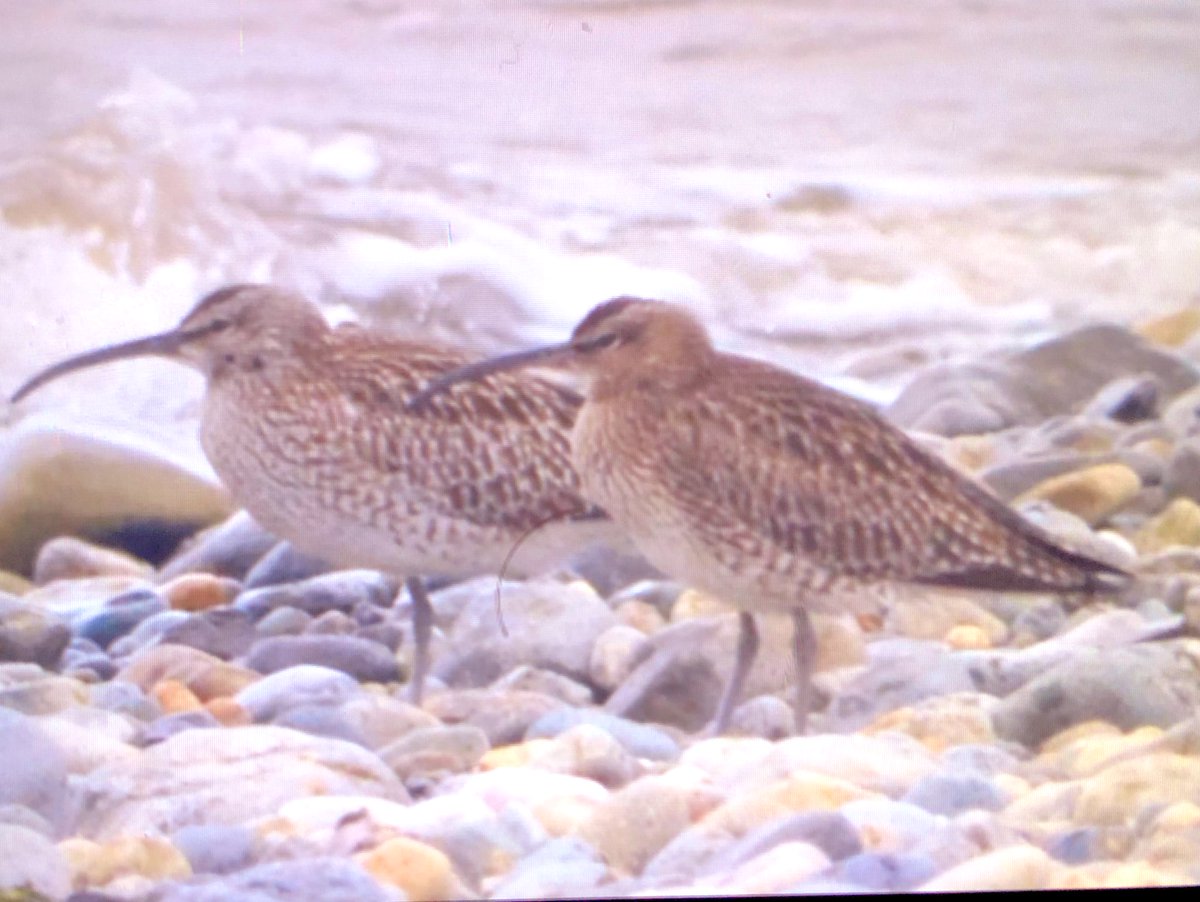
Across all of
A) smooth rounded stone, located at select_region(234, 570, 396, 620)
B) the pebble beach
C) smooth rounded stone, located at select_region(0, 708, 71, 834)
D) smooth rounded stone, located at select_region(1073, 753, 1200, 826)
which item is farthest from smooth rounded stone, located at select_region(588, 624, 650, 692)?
smooth rounded stone, located at select_region(0, 708, 71, 834)

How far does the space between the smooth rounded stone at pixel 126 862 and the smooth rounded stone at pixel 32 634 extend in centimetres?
38

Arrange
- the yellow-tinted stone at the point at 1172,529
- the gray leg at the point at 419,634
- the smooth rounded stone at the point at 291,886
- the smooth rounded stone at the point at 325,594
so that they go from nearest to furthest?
1. the smooth rounded stone at the point at 291,886
2. the gray leg at the point at 419,634
3. the smooth rounded stone at the point at 325,594
4. the yellow-tinted stone at the point at 1172,529

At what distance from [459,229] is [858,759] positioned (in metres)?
0.99

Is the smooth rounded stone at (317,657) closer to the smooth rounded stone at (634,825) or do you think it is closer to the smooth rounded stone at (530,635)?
the smooth rounded stone at (530,635)

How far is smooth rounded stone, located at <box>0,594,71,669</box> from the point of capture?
273 centimetres

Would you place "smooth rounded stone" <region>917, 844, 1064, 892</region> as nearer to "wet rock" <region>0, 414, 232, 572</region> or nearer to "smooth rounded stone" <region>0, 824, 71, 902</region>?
"smooth rounded stone" <region>0, 824, 71, 902</region>

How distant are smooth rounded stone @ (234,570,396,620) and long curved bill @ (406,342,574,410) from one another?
1.01 ft

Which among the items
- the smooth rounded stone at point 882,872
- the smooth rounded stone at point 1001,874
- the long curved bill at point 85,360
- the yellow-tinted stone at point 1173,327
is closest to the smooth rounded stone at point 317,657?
the long curved bill at point 85,360

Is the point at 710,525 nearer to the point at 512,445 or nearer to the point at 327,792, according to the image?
the point at 512,445

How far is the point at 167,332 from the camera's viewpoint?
9.04 ft

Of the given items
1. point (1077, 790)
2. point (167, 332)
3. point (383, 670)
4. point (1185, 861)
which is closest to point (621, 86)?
point (167, 332)

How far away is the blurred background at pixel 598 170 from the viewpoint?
8.79ft

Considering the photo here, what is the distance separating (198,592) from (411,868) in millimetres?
638

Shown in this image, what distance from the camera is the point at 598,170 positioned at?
9.04 ft
